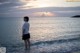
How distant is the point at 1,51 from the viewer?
12.2m

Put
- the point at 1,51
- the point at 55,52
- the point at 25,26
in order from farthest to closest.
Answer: the point at 55,52 → the point at 25,26 → the point at 1,51

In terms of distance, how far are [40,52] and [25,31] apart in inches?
65.4

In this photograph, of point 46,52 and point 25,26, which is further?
point 46,52

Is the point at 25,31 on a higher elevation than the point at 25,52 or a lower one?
higher

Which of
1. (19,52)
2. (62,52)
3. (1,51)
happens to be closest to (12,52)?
(19,52)

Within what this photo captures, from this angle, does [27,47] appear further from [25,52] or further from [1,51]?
[1,51]

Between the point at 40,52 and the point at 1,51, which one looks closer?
the point at 1,51

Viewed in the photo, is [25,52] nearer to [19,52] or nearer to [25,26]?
[19,52]

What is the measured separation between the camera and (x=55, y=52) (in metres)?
16.5

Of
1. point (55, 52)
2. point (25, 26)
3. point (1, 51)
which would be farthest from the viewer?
point (55, 52)

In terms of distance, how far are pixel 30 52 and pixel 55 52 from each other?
1.49m

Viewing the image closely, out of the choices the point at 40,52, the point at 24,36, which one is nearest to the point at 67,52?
the point at 40,52

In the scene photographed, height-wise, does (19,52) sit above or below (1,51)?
below

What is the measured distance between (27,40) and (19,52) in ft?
3.36
